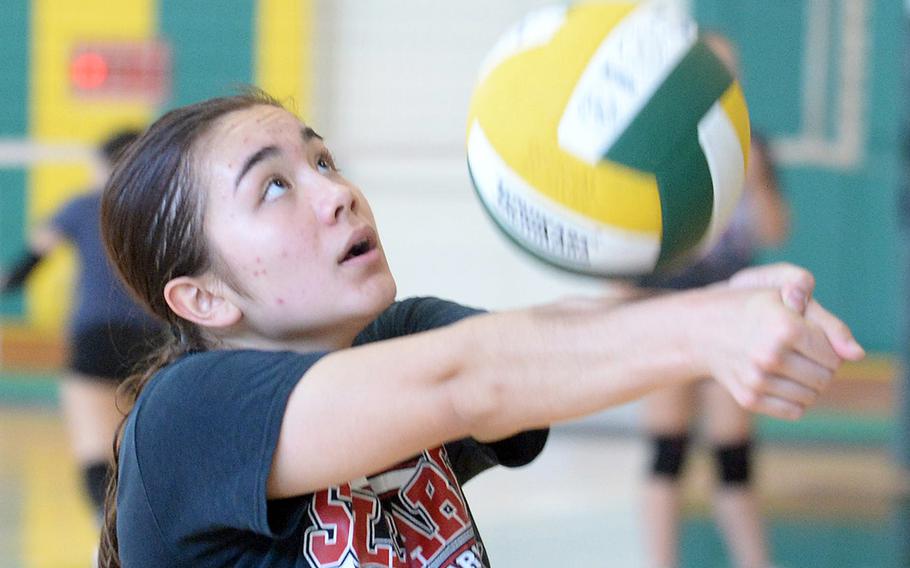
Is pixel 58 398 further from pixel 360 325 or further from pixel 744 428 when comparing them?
pixel 360 325

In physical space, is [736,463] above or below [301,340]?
below

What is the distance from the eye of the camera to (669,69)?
1181 millimetres

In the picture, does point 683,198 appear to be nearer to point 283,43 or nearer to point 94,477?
point 94,477

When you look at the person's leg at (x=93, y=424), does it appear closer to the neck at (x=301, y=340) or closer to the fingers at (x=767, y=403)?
the neck at (x=301, y=340)

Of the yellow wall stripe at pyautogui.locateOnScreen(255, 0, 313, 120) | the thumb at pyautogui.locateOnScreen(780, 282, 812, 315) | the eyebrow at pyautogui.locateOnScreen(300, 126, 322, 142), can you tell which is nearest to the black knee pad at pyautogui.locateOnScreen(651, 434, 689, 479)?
the eyebrow at pyautogui.locateOnScreen(300, 126, 322, 142)

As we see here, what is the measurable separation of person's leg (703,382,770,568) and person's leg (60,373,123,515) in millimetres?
1631

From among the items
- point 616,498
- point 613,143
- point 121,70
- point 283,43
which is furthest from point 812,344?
point 121,70

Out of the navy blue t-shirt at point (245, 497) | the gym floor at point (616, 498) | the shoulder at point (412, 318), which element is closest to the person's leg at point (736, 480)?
the gym floor at point (616, 498)

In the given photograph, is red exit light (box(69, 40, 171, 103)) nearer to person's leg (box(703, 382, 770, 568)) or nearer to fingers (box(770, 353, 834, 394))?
person's leg (box(703, 382, 770, 568))

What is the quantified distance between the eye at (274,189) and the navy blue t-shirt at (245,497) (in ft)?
0.51

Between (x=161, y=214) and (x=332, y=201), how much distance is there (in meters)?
0.18

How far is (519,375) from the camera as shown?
106 centimetres

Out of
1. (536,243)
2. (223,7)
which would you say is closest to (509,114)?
(536,243)

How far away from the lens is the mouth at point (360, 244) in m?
1.23
